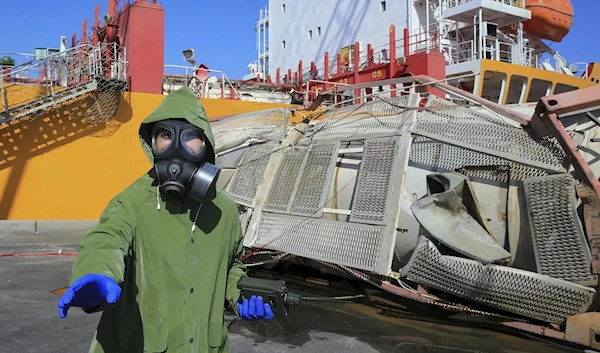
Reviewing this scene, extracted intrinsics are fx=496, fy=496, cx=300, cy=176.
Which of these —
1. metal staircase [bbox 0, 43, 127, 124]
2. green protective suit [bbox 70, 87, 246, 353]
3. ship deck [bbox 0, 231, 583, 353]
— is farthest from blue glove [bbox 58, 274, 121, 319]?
metal staircase [bbox 0, 43, 127, 124]

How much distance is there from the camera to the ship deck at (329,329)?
496 cm

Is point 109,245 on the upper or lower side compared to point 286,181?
lower

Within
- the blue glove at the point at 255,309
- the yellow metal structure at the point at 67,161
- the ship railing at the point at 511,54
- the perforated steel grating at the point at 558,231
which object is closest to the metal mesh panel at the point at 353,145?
the perforated steel grating at the point at 558,231

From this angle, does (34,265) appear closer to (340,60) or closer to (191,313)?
(191,313)

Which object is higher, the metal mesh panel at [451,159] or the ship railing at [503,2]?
the ship railing at [503,2]

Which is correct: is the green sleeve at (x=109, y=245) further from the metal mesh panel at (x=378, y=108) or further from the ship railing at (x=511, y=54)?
the ship railing at (x=511, y=54)

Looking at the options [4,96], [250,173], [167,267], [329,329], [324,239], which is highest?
[4,96]

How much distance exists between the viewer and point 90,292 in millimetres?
1610

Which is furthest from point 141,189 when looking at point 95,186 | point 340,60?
point 340,60

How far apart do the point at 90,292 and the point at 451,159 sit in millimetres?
4854

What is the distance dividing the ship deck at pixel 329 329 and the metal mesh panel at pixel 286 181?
4.60 ft

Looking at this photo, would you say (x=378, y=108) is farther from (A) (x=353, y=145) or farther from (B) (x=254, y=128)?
(B) (x=254, y=128)

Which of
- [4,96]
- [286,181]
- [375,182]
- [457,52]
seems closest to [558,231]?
[375,182]

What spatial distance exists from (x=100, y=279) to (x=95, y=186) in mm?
13755
